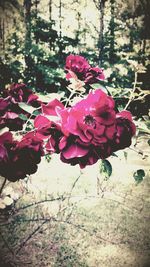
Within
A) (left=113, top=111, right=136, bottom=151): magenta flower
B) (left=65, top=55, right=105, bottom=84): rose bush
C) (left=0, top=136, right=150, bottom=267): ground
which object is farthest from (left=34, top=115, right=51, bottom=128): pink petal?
(left=0, top=136, right=150, bottom=267): ground

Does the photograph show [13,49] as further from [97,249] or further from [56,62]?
[97,249]

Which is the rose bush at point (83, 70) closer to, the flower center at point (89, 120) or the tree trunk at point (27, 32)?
the flower center at point (89, 120)

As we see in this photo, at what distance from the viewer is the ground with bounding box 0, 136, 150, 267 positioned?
1762 mm

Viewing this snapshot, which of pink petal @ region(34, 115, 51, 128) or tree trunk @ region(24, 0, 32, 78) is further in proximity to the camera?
tree trunk @ region(24, 0, 32, 78)

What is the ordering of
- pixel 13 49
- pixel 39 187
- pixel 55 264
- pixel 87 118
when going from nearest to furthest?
pixel 87 118
pixel 55 264
pixel 39 187
pixel 13 49

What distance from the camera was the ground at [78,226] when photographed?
5.78 feet

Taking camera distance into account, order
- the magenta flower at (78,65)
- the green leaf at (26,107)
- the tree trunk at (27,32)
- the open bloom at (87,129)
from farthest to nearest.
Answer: the tree trunk at (27,32) < the magenta flower at (78,65) < the green leaf at (26,107) < the open bloom at (87,129)

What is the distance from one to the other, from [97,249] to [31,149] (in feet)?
4.92

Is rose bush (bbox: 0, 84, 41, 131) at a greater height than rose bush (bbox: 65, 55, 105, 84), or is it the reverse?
rose bush (bbox: 65, 55, 105, 84)

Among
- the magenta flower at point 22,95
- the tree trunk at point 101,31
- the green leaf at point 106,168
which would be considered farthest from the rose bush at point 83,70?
the tree trunk at point 101,31

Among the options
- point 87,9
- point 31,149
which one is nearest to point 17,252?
point 31,149

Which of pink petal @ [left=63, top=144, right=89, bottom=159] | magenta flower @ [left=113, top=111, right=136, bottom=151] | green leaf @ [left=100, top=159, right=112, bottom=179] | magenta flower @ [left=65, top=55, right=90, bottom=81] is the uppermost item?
magenta flower @ [left=65, top=55, right=90, bottom=81]

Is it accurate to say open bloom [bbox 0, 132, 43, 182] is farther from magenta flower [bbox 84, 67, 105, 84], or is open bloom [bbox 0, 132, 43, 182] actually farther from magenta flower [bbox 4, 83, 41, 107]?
magenta flower [bbox 84, 67, 105, 84]

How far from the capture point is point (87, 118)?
0.50m
